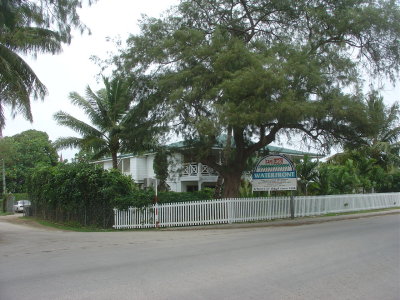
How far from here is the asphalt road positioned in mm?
6301

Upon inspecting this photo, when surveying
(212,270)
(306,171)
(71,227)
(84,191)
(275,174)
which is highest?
(306,171)

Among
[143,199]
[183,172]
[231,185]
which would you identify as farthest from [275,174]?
[183,172]

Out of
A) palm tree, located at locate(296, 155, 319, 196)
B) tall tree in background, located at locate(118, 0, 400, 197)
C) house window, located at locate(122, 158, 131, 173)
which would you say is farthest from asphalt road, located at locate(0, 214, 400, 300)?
house window, located at locate(122, 158, 131, 173)

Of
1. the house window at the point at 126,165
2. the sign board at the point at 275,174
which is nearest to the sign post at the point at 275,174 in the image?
the sign board at the point at 275,174

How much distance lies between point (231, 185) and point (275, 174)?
90.9 inches

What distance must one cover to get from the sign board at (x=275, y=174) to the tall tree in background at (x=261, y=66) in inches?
41.3

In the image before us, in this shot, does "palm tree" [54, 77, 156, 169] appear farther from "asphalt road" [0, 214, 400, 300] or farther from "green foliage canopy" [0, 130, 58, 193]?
"green foliage canopy" [0, 130, 58, 193]

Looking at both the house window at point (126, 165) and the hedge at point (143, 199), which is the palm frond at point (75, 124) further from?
the house window at point (126, 165)

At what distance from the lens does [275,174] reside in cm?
2061

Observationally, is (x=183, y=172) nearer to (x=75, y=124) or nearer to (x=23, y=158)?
(x=75, y=124)

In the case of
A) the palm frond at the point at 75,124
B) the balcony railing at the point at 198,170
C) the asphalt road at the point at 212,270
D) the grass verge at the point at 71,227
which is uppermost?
the palm frond at the point at 75,124

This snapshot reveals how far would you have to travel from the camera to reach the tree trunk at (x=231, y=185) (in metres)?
20.7

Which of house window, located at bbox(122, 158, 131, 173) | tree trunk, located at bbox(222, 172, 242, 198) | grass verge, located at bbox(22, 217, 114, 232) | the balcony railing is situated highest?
house window, located at bbox(122, 158, 131, 173)

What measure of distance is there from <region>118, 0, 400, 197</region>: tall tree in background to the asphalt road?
17.3 ft
